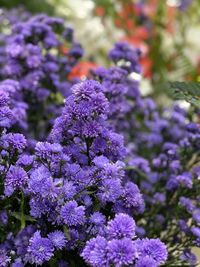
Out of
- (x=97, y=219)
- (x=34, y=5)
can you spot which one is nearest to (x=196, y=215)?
(x=97, y=219)

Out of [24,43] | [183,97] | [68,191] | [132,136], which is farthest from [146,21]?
[68,191]

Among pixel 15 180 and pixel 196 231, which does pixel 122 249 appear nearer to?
pixel 15 180

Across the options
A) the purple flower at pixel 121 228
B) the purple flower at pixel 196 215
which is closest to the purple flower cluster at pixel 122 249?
the purple flower at pixel 121 228

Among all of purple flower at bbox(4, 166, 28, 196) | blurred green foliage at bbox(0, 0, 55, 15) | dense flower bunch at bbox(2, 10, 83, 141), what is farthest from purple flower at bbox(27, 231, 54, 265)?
blurred green foliage at bbox(0, 0, 55, 15)

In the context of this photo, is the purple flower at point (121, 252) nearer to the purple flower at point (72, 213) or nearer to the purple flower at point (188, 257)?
the purple flower at point (72, 213)

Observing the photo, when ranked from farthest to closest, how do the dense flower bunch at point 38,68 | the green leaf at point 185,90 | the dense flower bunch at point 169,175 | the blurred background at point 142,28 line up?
the blurred background at point 142,28, the dense flower bunch at point 38,68, the dense flower bunch at point 169,175, the green leaf at point 185,90

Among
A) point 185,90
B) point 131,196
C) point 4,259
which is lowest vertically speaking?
point 4,259
